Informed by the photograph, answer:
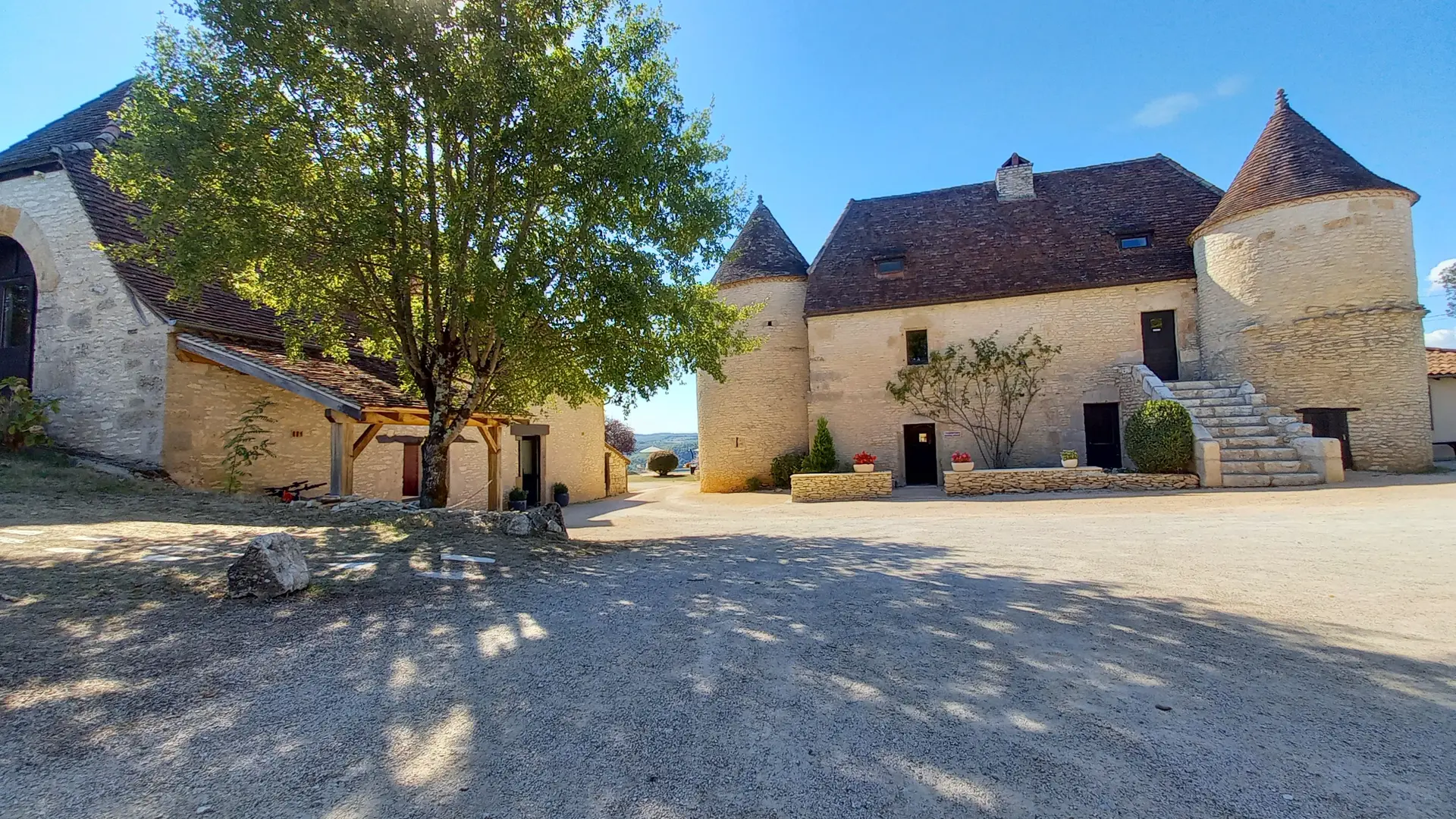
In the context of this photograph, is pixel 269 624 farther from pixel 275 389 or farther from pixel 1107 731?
pixel 275 389

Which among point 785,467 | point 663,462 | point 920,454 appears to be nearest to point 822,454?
point 785,467

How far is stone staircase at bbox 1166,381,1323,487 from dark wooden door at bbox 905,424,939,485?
579 cm

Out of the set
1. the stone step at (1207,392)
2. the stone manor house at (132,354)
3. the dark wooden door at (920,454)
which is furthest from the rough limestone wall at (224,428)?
the stone step at (1207,392)

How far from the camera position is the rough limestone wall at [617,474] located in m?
23.0

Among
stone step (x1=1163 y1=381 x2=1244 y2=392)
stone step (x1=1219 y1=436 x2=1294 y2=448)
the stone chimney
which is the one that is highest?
the stone chimney

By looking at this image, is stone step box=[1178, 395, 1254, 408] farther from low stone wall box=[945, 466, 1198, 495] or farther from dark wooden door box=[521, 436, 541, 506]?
dark wooden door box=[521, 436, 541, 506]

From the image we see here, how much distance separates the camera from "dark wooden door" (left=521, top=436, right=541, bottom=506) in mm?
18250

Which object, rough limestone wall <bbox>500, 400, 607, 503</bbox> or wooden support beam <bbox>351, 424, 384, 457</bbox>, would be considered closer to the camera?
wooden support beam <bbox>351, 424, 384, 457</bbox>

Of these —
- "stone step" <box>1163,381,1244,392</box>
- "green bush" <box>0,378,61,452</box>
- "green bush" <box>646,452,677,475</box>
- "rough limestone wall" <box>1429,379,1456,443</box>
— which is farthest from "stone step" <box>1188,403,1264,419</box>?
"green bush" <box>646,452,677,475</box>

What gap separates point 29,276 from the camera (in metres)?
10.7

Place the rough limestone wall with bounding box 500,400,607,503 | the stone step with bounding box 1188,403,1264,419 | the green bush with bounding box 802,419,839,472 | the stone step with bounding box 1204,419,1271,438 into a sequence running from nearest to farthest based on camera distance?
the stone step with bounding box 1204,419,1271,438, the stone step with bounding box 1188,403,1264,419, the rough limestone wall with bounding box 500,400,607,503, the green bush with bounding box 802,419,839,472

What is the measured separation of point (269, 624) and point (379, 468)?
390 inches

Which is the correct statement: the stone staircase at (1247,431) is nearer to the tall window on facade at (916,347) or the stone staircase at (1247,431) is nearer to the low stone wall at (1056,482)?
the low stone wall at (1056,482)

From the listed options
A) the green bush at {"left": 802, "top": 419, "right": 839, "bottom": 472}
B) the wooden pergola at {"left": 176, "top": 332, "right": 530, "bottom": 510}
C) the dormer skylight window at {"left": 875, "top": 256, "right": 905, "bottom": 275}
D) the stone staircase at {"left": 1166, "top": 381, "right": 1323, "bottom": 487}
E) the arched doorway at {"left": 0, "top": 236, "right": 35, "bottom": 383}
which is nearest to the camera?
Result: the wooden pergola at {"left": 176, "top": 332, "right": 530, "bottom": 510}
